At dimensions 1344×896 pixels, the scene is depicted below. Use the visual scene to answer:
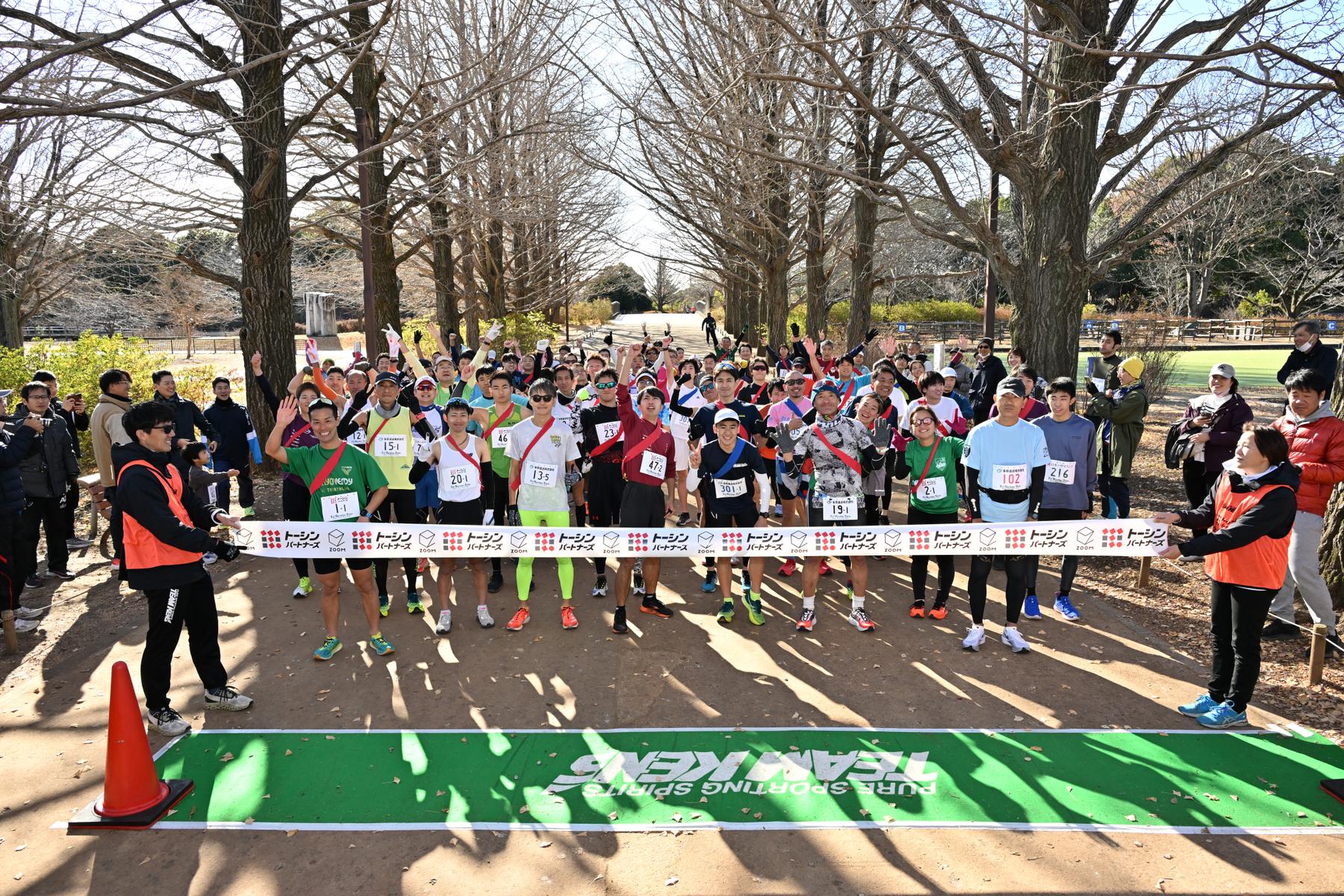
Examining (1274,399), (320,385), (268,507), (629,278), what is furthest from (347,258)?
Answer: (629,278)

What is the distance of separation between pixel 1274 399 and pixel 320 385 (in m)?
22.6

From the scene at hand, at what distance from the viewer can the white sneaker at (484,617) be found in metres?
7.22

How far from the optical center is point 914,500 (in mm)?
7102

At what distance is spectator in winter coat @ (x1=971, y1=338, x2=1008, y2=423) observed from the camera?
11.3 metres

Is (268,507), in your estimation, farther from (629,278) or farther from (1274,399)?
(629,278)

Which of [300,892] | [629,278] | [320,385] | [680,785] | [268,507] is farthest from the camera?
[629,278]

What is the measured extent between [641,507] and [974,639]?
2.96 meters

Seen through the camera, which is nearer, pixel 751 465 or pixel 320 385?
pixel 751 465

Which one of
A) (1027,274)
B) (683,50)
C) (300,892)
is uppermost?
(683,50)

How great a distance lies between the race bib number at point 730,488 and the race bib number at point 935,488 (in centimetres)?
150

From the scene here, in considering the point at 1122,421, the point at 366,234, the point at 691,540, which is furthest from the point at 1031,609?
the point at 366,234

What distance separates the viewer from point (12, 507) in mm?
6926

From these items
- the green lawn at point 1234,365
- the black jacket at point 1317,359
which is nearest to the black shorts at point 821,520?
the black jacket at point 1317,359

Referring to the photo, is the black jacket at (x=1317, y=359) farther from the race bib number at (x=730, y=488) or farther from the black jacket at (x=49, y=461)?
the black jacket at (x=49, y=461)
